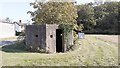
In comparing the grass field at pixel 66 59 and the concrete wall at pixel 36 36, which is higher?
the concrete wall at pixel 36 36

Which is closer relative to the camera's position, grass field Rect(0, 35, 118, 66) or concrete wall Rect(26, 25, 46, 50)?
grass field Rect(0, 35, 118, 66)

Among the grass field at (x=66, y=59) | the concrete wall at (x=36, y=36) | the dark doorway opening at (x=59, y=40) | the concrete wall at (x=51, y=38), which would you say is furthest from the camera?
the dark doorway opening at (x=59, y=40)

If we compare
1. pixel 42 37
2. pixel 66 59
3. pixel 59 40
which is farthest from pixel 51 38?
pixel 66 59

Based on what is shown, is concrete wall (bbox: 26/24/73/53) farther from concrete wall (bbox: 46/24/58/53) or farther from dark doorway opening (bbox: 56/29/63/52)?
dark doorway opening (bbox: 56/29/63/52)

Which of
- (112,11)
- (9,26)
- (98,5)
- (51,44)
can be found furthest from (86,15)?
(51,44)

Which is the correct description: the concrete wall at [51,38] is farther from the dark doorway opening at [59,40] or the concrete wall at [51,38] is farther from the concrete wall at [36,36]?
the dark doorway opening at [59,40]

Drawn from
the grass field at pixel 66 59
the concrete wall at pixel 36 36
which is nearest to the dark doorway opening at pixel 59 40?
the concrete wall at pixel 36 36

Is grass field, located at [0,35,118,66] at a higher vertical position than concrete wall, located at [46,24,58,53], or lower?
lower

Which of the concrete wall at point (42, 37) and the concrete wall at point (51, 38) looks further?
the concrete wall at point (51, 38)

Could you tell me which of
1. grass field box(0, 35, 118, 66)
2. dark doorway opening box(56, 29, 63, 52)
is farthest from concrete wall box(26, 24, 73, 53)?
grass field box(0, 35, 118, 66)

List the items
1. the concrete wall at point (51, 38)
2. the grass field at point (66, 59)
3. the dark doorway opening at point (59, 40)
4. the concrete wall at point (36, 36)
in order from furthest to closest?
the dark doorway opening at point (59, 40), the concrete wall at point (51, 38), the concrete wall at point (36, 36), the grass field at point (66, 59)

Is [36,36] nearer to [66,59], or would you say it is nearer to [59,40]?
[59,40]

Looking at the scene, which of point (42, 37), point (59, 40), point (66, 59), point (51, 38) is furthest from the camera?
point (59, 40)

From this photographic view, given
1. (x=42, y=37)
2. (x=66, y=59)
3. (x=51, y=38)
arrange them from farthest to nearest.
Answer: (x=51, y=38) < (x=42, y=37) < (x=66, y=59)
